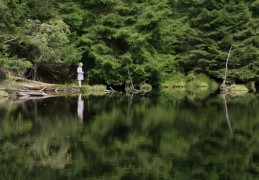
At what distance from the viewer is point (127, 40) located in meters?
34.3

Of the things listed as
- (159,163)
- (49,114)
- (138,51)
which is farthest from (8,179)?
(138,51)

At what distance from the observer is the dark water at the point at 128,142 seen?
10.5 m

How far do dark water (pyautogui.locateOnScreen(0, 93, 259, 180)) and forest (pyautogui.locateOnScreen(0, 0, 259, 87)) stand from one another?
9812 millimetres

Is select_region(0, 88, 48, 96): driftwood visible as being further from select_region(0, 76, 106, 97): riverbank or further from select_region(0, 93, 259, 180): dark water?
select_region(0, 93, 259, 180): dark water

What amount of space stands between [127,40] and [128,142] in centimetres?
2118

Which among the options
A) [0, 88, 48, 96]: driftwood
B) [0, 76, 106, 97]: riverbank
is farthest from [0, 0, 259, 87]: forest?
[0, 88, 48, 96]: driftwood

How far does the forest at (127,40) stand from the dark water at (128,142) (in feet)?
32.2

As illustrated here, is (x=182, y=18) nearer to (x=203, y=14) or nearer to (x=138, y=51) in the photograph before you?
(x=203, y=14)

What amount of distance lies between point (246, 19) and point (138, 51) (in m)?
9.98

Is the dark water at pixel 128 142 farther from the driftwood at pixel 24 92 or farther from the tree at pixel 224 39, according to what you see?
the tree at pixel 224 39

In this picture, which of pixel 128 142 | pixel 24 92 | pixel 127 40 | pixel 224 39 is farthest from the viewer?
pixel 224 39

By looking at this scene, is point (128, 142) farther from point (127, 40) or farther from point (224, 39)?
point (224, 39)

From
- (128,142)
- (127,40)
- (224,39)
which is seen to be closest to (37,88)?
(127,40)

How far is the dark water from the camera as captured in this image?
1053cm
